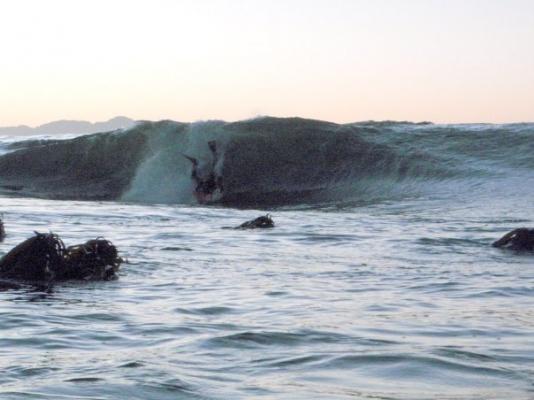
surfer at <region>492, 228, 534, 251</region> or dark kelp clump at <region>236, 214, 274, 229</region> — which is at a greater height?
dark kelp clump at <region>236, 214, 274, 229</region>

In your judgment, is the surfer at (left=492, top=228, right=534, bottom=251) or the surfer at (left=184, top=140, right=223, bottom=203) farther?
the surfer at (left=184, top=140, right=223, bottom=203)

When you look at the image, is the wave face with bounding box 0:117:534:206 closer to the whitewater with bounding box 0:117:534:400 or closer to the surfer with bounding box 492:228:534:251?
the whitewater with bounding box 0:117:534:400

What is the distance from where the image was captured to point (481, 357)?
6.51 meters

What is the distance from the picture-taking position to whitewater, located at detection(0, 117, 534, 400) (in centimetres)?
582

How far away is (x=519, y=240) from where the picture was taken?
43.8 ft

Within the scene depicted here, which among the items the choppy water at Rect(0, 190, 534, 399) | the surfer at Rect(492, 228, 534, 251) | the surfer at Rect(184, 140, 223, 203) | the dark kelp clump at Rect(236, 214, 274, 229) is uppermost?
the surfer at Rect(184, 140, 223, 203)

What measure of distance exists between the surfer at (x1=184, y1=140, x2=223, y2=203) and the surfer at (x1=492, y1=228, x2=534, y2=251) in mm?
14396

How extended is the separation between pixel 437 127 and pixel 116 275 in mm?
22583

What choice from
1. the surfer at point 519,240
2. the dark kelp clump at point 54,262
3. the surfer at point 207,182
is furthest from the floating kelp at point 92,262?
the surfer at point 207,182

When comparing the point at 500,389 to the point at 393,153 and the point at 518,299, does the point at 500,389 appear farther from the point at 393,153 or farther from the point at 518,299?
the point at 393,153

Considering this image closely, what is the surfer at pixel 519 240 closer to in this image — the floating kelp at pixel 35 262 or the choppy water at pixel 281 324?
the choppy water at pixel 281 324

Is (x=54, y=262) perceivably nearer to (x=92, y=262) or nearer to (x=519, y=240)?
(x=92, y=262)

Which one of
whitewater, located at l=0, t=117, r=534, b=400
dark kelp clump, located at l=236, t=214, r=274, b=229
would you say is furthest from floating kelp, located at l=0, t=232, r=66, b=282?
dark kelp clump, located at l=236, t=214, r=274, b=229

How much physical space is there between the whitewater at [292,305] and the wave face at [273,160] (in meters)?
1.66
